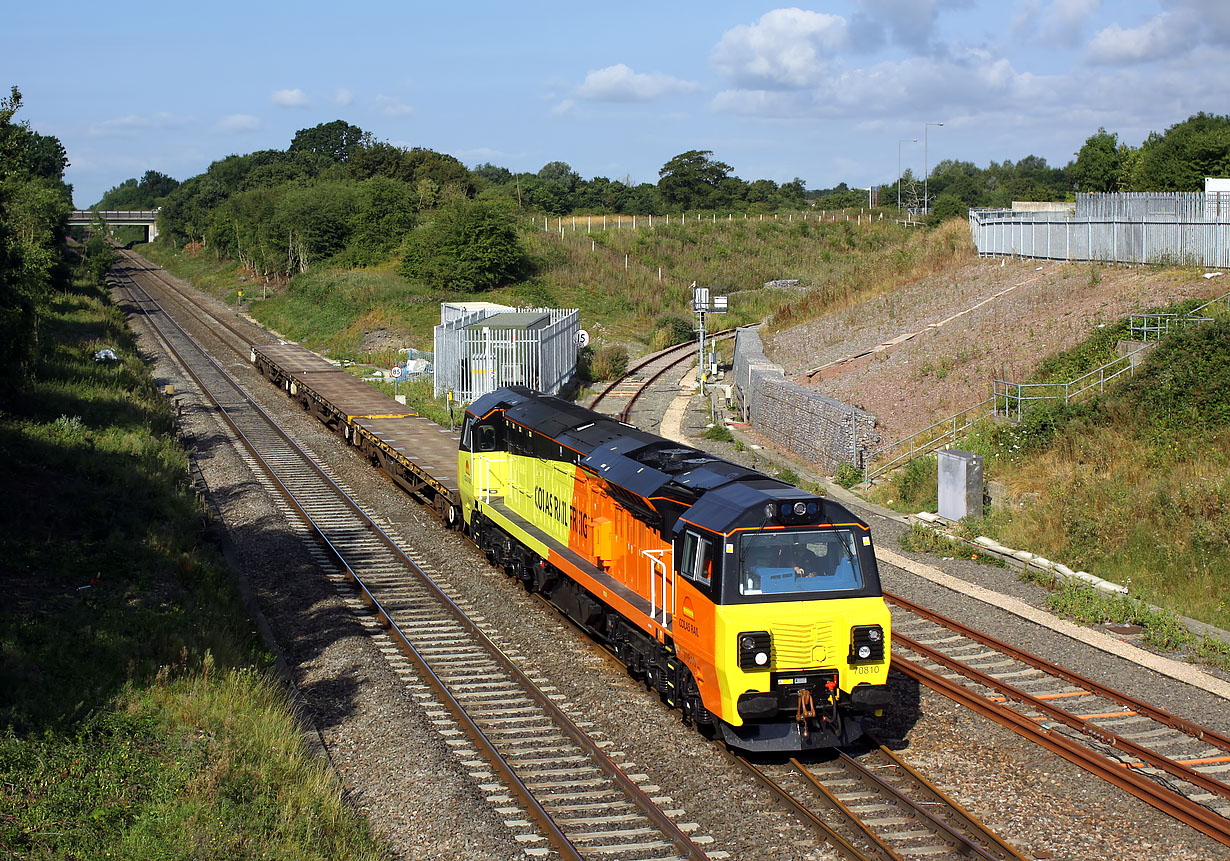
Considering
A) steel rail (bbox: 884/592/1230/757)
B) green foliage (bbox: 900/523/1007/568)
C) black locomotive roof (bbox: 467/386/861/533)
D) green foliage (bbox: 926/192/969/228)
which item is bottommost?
steel rail (bbox: 884/592/1230/757)

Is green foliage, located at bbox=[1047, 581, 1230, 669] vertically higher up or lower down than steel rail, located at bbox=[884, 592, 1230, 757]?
higher up

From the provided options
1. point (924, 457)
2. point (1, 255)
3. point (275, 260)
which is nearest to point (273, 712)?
point (1, 255)

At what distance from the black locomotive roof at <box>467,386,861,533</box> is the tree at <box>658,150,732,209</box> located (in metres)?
87.6

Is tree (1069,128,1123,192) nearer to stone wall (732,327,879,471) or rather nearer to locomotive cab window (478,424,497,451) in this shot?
stone wall (732,327,879,471)

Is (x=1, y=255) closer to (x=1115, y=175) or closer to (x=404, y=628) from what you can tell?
(x=404, y=628)

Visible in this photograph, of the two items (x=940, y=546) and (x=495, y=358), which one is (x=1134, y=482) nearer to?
(x=940, y=546)

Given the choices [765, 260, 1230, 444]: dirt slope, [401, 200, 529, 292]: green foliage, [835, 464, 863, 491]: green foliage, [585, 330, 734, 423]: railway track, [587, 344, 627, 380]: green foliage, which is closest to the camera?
[835, 464, 863, 491]: green foliage

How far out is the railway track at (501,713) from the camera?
9.53 metres

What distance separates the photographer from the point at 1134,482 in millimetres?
19375

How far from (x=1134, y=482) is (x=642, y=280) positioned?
45.7 meters

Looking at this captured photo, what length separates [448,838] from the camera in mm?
9445

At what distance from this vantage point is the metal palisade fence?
28391 mm

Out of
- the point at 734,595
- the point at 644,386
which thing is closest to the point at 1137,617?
the point at 734,595

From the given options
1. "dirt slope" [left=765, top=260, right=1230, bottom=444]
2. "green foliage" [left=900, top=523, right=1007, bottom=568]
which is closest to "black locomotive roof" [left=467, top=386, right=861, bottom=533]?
"green foliage" [left=900, top=523, right=1007, bottom=568]
